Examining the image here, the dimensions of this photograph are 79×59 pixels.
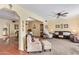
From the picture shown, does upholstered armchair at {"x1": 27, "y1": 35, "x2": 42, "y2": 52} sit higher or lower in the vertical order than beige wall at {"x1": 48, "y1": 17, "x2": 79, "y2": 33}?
lower

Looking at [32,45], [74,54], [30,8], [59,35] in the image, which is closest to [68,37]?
[59,35]

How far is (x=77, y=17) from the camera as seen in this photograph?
2.42 meters

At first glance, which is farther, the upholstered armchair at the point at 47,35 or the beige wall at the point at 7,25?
the upholstered armchair at the point at 47,35

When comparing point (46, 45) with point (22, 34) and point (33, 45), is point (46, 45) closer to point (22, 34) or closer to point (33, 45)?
point (33, 45)

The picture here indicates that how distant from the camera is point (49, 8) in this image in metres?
2.47

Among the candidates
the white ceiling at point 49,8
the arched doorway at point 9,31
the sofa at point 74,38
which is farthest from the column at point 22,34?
the sofa at point 74,38

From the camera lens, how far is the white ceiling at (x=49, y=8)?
2.44m

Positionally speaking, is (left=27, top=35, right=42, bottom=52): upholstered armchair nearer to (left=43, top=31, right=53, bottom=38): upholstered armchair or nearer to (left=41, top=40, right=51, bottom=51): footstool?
(left=41, top=40, right=51, bottom=51): footstool

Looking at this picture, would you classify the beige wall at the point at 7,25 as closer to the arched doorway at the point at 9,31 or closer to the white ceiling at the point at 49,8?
the arched doorway at the point at 9,31

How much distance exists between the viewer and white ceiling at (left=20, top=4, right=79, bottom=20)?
2443 mm

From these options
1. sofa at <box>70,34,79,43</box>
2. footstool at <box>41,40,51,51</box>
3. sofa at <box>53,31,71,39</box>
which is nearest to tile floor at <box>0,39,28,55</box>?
footstool at <box>41,40,51,51</box>

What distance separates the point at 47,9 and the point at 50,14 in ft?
0.37

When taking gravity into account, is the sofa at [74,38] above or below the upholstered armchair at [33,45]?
above

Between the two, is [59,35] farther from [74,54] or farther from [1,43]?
[1,43]
